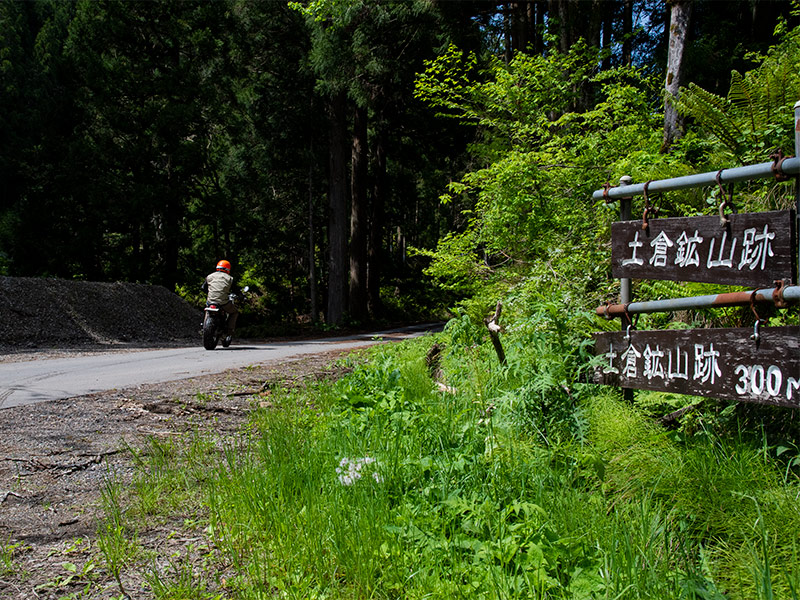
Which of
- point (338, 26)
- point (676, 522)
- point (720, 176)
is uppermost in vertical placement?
point (338, 26)

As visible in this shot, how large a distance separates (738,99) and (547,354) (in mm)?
2646

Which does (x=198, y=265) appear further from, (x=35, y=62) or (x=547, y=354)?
(x=547, y=354)

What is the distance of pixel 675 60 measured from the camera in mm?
7387

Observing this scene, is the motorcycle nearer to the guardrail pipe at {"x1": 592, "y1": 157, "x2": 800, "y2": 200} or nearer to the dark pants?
the dark pants

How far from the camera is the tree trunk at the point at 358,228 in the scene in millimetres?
21531

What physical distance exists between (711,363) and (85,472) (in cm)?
342

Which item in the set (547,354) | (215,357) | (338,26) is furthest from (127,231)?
(547,354)

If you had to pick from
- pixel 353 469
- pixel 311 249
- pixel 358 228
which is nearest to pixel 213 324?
pixel 353 469

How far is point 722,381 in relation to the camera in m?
2.72

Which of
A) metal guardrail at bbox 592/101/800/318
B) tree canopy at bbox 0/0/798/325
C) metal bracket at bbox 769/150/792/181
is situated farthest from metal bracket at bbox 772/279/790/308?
tree canopy at bbox 0/0/798/325

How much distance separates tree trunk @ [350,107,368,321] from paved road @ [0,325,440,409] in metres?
11.0

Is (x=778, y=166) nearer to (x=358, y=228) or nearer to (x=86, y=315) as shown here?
(x=86, y=315)

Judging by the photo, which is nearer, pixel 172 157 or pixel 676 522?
pixel 676 522

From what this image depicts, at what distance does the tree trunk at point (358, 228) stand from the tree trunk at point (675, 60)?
48.5 ft
